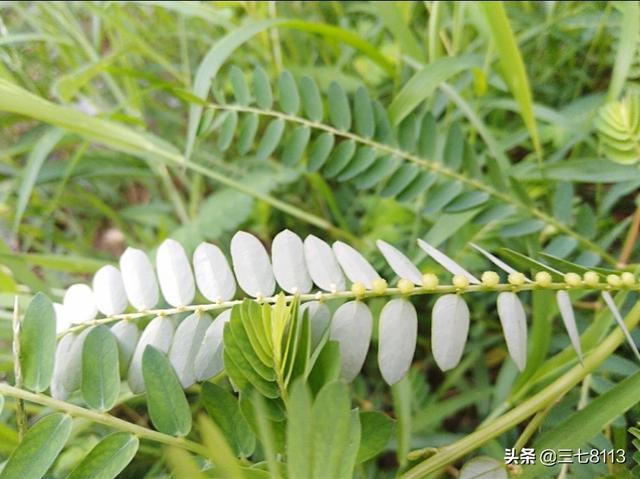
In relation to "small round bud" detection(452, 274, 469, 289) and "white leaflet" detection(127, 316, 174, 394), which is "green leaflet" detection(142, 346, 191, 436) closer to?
"white leaflet" detection(127, 316, 174, 394)

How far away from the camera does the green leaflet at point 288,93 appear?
0.80 m

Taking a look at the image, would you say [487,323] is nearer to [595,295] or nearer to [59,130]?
[595,295]

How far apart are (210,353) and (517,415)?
26cm

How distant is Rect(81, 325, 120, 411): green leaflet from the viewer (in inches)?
19.7

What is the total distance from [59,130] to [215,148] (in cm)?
39

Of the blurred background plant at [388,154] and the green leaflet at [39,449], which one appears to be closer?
the green leaflet at [39,449]

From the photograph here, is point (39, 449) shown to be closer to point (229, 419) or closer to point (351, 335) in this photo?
point (229, 419)

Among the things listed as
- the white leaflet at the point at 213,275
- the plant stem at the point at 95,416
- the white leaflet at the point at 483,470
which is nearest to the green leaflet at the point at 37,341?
the plant stem at the point at 95,416

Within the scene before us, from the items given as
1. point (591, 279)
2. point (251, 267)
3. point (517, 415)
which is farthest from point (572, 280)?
point (251, 267)

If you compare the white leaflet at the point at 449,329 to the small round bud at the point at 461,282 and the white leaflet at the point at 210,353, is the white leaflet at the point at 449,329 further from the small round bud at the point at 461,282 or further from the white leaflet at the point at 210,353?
the white leaflet at the point at 210,353

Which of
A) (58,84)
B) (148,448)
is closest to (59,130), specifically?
(58,84)

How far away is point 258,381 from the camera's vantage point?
452mm

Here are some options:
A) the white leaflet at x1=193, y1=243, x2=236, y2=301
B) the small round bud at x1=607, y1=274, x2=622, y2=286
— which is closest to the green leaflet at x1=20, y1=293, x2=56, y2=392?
the white leaflet at x1=193, y1=243, x2=236, y2=301

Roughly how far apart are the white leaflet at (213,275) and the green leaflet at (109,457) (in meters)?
0.12
